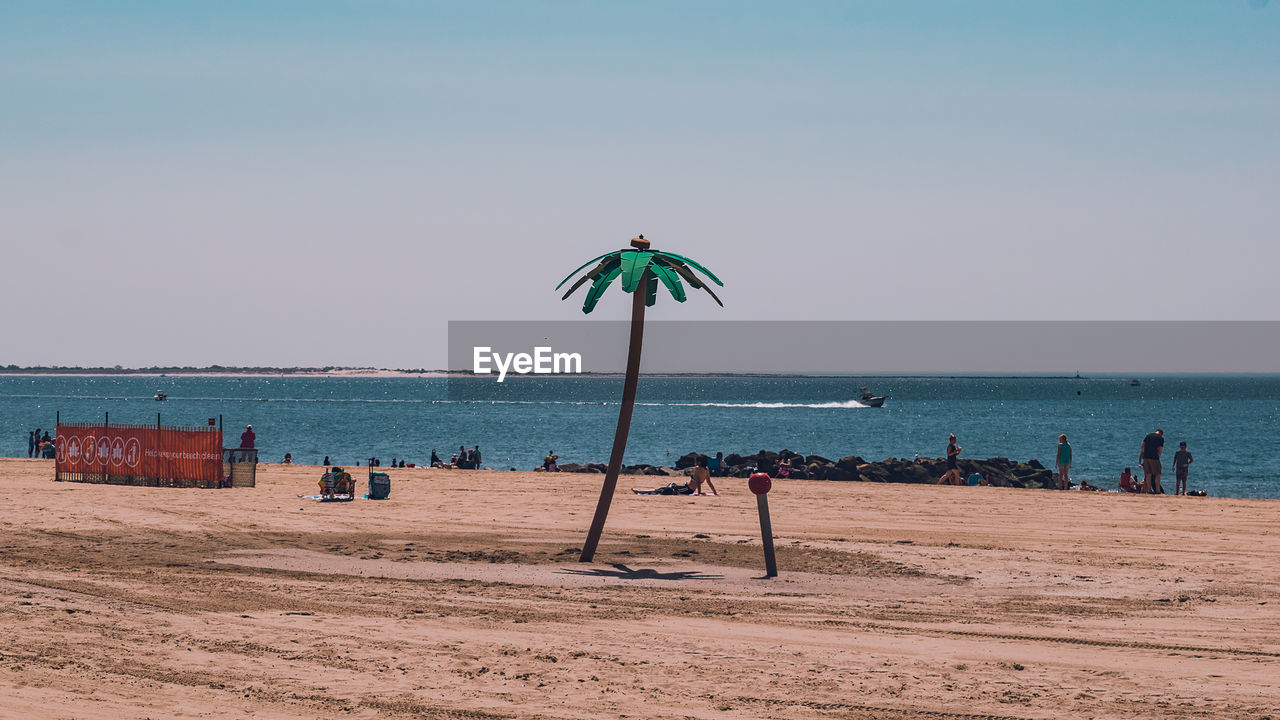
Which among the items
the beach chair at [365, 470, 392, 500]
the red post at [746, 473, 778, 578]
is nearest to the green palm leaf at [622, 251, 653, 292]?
the red post at [746, 473, 778, 578]

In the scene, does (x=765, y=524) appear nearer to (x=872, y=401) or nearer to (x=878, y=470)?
(x=878, y=470)

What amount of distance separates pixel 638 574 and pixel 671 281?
3971 mm

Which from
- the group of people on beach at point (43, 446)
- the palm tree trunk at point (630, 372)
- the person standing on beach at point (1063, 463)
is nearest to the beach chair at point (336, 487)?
the palm tree trunk at point (630, 372)

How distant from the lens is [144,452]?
91.9 feet

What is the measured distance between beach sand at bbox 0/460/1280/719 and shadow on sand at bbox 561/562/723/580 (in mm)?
97

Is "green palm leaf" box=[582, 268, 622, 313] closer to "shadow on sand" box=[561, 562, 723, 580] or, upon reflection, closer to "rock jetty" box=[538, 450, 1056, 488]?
"shadow on sand" box=[561, 562, 723, 580]

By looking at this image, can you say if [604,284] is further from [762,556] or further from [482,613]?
[482,613]

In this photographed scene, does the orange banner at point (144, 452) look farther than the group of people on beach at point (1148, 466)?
No

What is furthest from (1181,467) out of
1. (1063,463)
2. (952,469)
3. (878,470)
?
(878,470)

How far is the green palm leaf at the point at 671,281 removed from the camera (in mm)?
16625

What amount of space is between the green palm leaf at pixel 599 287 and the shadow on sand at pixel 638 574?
3602 mm

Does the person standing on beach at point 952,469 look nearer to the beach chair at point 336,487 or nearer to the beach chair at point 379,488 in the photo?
the beach chair at point 379,488

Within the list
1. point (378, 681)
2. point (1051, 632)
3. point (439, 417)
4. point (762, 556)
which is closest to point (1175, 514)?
point (762, 556)

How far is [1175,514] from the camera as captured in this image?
23453mm
